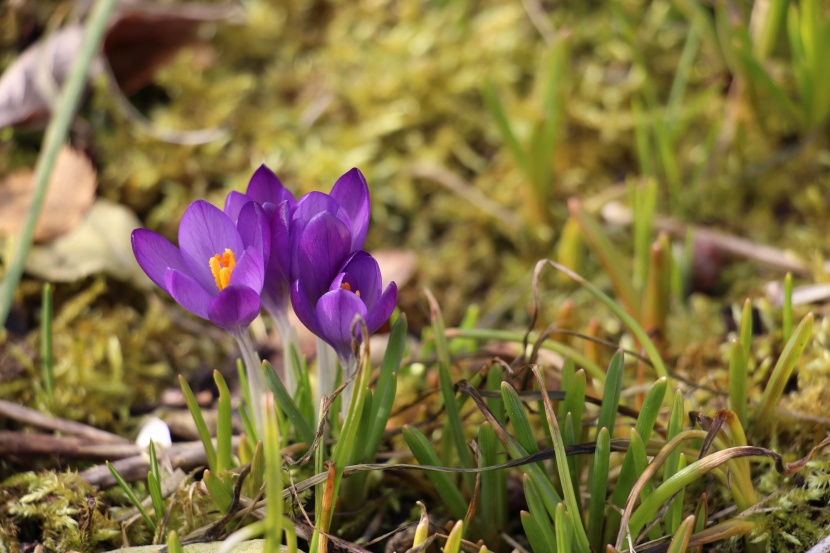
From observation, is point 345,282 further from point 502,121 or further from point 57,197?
point 57,197

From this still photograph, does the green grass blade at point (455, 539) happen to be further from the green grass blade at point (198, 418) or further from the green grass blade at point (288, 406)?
the green grass blade at point (198, 418)

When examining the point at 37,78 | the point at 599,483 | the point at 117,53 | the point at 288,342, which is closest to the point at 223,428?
the point at 288,342

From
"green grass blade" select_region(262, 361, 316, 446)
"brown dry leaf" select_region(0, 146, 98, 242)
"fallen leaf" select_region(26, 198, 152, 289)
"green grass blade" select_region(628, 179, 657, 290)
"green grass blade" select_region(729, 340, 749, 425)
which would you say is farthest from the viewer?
"brown dry leaf" select_region(0, 146, 98, 242)

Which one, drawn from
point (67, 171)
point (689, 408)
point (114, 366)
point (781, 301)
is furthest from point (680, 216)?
point (67, 171)

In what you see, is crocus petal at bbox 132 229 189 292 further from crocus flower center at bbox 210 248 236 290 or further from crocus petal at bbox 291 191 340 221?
crocus petal at bbox 291 191 340 221

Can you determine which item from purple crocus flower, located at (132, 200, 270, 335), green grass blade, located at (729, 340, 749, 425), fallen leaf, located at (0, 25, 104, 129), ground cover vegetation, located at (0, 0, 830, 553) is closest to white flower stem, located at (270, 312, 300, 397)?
ground cover vegetation, located at (0, 0, 830, 553)
